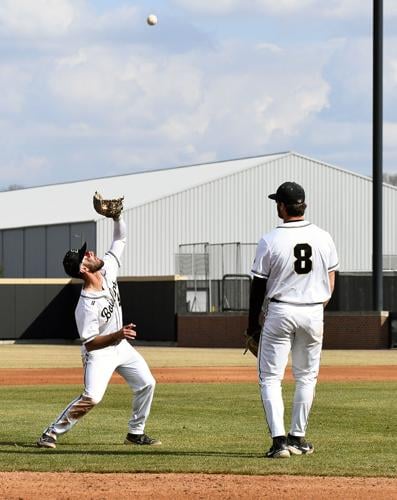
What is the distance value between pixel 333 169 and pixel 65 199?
47.0ft

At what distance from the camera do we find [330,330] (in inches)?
1599

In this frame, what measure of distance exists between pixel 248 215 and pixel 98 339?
46.0 meters

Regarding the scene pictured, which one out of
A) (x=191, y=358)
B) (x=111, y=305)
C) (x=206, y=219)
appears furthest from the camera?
(x=206, y=219)

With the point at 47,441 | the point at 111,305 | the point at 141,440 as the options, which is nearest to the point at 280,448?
the point at 141,440

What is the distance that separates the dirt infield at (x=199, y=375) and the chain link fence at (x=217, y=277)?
1552 centimetres

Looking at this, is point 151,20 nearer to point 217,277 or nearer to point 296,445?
point 217,277

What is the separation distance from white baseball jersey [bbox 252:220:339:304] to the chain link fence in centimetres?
3299

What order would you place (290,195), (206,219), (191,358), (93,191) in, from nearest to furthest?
1. (290,195)
2. (191,358)
3. (206,219)
4. (93,191)

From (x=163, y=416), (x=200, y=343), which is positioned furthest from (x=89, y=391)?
(x=200, y=343)

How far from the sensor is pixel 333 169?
59.6 metres

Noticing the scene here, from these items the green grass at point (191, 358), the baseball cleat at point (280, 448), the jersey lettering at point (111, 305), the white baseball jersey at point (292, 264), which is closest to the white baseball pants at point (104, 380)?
the jersey lettering at point (111, 305)

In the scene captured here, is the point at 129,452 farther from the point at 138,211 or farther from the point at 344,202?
the point at 344,202

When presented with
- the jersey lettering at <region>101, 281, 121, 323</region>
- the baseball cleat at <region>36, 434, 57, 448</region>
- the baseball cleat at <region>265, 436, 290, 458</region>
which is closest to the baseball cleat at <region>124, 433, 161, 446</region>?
the baseball cleat at <region>36, 434, 57, 448</region>

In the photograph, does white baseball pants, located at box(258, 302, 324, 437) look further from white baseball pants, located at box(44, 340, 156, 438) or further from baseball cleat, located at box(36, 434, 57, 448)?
baseball cleat, located at box(36, 434, 57, 448)
